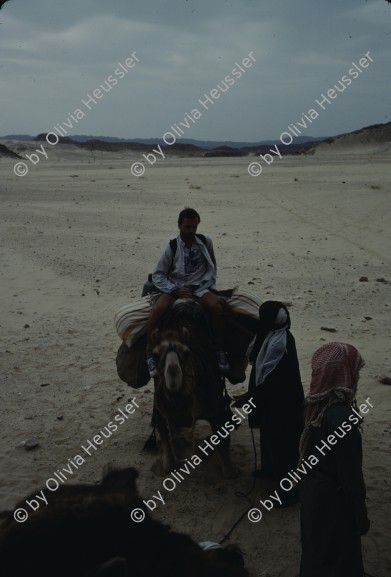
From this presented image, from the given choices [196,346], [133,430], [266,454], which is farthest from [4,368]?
[266,454]

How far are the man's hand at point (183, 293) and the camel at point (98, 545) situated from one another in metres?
2.42

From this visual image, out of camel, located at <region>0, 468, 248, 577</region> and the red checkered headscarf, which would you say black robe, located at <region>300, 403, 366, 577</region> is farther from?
camel, located at <region>0, 468, 248, 577</region>

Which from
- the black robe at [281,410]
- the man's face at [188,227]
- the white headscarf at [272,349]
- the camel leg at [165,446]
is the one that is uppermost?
the man's face at [188,227]

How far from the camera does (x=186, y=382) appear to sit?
4.74 meters

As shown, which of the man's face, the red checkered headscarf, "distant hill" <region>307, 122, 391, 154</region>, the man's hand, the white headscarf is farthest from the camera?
"distant hill" <region>307, 122, 391, 154</region>

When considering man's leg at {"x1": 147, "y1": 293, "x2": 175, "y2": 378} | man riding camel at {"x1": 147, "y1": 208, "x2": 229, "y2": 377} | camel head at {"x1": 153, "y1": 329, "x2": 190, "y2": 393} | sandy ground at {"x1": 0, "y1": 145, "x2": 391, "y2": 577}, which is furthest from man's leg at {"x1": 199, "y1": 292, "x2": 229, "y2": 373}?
sandy ground at {"x1": 0, "y1": 145, "x2": 391, "y2": 577}

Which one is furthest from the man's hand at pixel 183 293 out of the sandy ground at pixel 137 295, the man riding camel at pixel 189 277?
the sandy ground at pixel 137 295

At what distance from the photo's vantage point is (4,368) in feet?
25.3

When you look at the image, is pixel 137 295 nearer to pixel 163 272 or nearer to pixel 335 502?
pixel 163 272

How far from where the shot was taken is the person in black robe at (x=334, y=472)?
3.29 m

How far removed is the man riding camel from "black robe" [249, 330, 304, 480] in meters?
0.60

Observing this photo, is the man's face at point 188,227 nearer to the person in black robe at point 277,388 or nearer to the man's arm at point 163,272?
the man's arm at point 163,272

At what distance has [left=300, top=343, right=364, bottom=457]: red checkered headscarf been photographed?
3.41m

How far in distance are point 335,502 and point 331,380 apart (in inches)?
28.3
